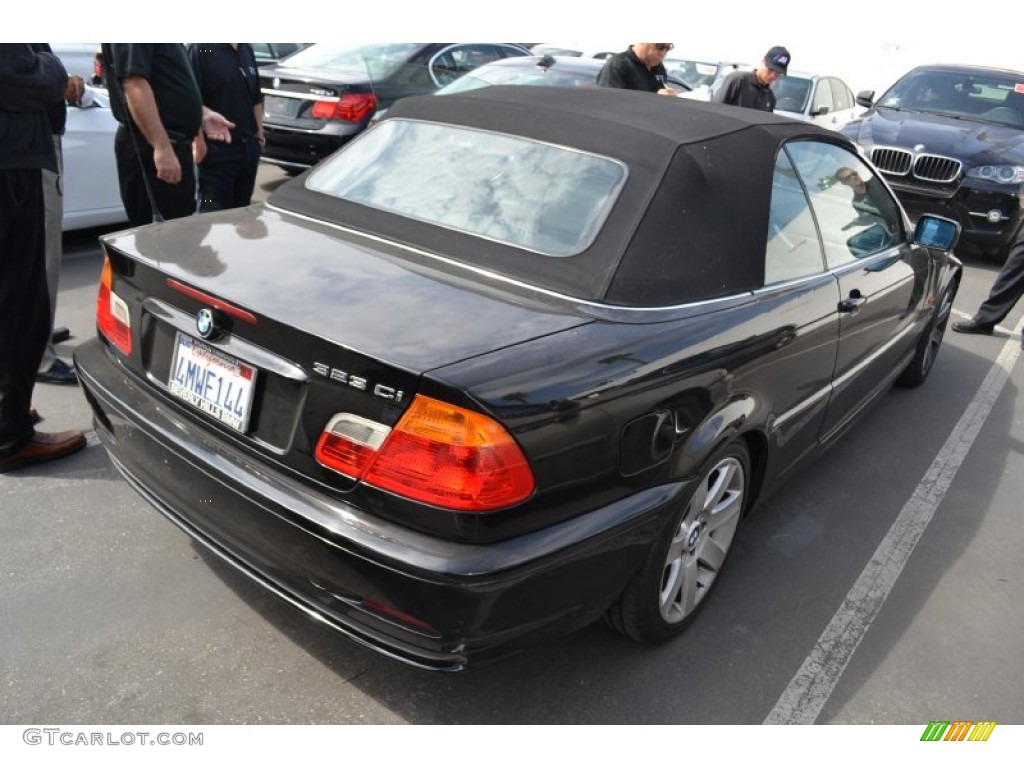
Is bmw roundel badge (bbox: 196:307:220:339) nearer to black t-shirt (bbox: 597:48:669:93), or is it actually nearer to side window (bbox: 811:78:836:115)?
black t-shirt (bbox: 597:48:669:93)

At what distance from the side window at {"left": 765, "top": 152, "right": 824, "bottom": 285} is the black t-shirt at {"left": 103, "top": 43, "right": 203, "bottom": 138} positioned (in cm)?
295

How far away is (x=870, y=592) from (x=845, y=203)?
62.0 inches

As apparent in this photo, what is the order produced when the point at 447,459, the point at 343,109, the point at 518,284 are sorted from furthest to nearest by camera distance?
the point at 343,109, the point at 518,284, the point at 447,459

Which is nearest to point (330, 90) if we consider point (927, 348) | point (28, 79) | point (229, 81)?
point (229, 81)

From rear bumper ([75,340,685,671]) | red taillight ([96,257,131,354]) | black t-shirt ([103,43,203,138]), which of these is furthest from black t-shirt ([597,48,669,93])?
rear bumper ([75,340,685,671])

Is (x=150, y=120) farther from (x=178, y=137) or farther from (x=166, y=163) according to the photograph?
(x=178, y=137)

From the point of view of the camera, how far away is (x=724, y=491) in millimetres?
2793

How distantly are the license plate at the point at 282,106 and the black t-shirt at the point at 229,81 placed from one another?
9.55ft

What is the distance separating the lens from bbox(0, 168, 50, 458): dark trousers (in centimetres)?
329

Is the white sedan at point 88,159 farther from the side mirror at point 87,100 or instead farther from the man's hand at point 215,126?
the man's hand at point 215,126

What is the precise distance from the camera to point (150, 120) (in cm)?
408

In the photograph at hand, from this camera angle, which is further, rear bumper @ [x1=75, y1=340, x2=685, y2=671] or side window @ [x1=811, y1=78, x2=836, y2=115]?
side window @ [x1=811, y1=78, x2=836, y2=115]

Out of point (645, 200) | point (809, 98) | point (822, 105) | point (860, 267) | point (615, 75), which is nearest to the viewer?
point (645, 200)

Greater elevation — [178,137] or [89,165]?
[178,137]
